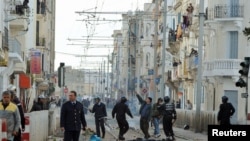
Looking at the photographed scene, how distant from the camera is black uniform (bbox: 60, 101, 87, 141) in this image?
2092 centimetres

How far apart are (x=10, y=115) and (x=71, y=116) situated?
3.23 metres

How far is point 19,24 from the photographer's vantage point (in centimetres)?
4869

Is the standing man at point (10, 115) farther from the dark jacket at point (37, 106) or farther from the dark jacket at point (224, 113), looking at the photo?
→ the dark jacket at point (224, 113)

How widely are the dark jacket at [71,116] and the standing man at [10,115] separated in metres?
2.95

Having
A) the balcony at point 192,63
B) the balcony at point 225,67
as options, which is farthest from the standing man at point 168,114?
the balcony at point 192,63

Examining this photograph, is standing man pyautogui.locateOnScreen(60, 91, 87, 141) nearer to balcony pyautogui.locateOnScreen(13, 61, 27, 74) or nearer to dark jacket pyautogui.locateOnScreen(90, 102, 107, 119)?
dark jacket pyautogui.locateOnScreen(90, 102, 107, 119)

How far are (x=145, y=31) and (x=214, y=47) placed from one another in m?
55.8

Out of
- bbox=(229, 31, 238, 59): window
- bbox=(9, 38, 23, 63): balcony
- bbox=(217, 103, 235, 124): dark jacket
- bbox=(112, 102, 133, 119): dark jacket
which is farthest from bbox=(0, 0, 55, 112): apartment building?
bbox=(229, 31, 238, 59): window

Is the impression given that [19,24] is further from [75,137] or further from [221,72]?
[75,137]

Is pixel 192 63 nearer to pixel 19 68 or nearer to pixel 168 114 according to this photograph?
pixel 19 68

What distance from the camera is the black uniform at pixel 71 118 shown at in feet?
68.6

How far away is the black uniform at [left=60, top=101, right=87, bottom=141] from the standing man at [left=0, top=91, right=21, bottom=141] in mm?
2954

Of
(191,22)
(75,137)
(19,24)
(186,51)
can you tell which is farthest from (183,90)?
Result: (75,137)

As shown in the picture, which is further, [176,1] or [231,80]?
[176,1]
